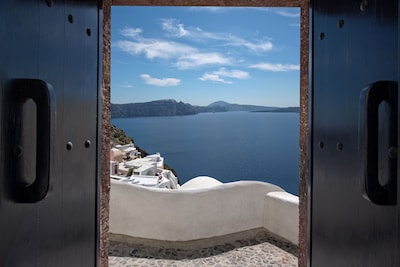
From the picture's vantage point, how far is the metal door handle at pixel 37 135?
64cm

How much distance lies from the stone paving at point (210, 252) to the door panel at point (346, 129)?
6.32ft

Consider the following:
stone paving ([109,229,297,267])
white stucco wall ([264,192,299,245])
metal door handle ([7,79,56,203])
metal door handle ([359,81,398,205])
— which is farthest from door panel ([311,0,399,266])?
white stucco wall ([264,192,299,245])

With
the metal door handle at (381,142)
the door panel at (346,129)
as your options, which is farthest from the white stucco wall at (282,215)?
the metal door handle at (381,142)

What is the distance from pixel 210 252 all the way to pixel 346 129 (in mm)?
2585

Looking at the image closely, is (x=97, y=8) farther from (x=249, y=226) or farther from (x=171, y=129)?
(x=171, y=129)

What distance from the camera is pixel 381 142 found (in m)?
0.65

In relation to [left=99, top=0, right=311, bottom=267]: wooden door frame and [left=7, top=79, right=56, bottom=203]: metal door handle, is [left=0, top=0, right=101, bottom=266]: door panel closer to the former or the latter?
[left=7, top=79, right=56, bottom=203]: metal door handle

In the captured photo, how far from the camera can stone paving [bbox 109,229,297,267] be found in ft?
9.36

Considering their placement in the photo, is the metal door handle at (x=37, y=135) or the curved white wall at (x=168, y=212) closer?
the metal door handle at (x=37, y=135)

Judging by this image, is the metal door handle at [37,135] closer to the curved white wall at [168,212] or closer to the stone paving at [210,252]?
the stone paving at [210,252]

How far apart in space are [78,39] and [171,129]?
2815 centimetres

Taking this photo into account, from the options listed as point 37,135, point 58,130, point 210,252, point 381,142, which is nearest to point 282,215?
point 210,252

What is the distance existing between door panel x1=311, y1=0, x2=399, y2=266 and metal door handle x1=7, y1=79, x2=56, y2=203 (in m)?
0.73

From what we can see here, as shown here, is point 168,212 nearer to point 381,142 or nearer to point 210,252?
point 210,252
